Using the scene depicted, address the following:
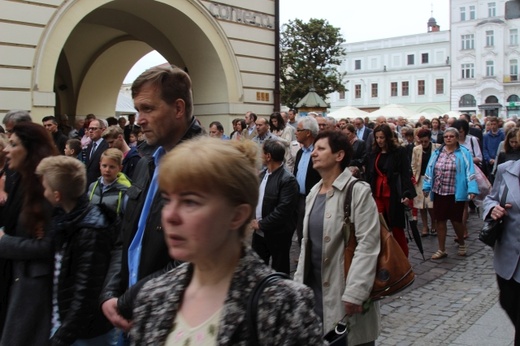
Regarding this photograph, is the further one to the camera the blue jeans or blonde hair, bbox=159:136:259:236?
the blue jeans

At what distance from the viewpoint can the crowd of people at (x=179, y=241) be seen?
5.74 feet

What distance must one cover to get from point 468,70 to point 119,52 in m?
61.4

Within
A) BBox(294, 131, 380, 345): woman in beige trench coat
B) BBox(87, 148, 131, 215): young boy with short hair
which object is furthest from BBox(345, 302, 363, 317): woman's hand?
BBox(87, 148, 131, 215): young boy with short hair

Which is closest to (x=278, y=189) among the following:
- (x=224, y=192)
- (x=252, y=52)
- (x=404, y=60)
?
(x=224, y=192)

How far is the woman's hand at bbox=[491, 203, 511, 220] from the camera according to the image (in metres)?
4.41

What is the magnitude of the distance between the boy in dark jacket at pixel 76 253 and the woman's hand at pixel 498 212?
298 centimetres

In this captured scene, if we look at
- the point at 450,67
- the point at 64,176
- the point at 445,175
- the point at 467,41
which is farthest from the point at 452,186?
the point at 467,41

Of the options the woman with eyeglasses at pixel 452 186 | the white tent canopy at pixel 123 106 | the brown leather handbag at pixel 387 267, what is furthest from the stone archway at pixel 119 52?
the brown leather handbag at pixel 387 267

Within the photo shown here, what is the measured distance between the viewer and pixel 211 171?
1.74 metres

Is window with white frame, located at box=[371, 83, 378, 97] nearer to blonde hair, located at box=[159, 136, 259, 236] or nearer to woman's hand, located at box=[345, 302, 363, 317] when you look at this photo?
woman's hand, located at box=[345, 302, 363, 317]

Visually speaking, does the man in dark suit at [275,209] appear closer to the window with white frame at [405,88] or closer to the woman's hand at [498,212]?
the woman's hand at [498,212]

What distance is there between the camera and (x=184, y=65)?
1619 cm

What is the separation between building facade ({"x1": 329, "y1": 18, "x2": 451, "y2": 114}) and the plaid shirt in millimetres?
67566

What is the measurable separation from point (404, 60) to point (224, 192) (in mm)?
80330
